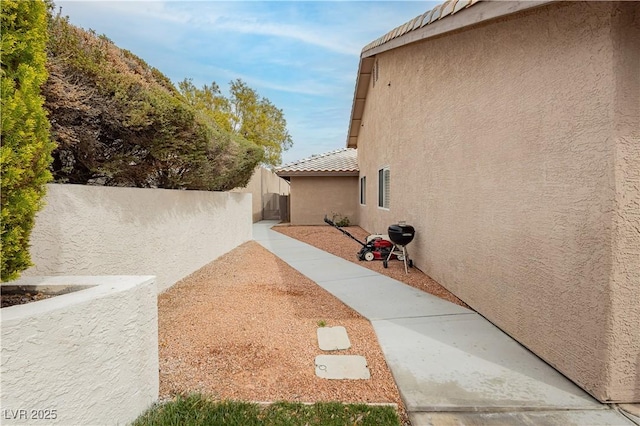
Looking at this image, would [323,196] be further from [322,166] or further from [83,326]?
[83,326]

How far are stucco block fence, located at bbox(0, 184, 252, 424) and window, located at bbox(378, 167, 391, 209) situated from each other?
7.48 m

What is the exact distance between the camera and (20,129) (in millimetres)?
2174

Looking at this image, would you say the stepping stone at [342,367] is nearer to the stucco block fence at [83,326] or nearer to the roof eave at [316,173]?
the stucco block fence at [83,326]

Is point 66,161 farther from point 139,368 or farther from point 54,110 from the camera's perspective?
point 139,368

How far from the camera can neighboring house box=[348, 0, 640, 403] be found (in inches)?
106

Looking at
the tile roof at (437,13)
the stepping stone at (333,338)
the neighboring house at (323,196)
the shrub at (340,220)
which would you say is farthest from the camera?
the neighboring house at (323,196)

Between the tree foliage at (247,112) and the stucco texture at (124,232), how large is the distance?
19.9m

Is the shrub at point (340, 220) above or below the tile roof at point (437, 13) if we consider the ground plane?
below

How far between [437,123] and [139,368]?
19.6 feet

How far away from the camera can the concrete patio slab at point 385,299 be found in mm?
4902

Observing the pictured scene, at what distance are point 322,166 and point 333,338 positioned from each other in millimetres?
14372

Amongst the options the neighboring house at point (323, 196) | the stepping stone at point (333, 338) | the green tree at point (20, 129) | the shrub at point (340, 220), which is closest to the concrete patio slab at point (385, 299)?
the stepping stone at point (333, 338)

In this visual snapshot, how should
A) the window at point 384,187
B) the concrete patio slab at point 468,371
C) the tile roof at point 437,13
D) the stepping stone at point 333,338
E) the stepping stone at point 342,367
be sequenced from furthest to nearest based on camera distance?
the window at point 384,187, the stepping stone at point 333,338, the tile roof at point 437,13, the stepping stone at point 342,367, the concrete patio slab at point 468,371

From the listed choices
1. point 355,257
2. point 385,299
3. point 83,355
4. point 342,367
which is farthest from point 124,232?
point 355,257
